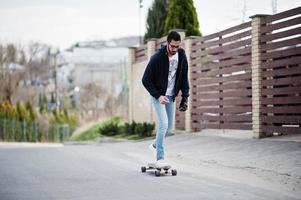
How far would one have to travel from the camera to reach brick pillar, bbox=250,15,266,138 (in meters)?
13.4

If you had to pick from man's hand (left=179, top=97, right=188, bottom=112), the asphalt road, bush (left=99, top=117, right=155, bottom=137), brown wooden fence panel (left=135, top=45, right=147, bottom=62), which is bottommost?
the asphalt road

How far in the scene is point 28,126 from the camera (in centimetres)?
4159

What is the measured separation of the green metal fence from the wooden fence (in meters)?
24.0

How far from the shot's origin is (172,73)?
8.42 meters

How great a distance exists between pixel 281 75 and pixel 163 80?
5083mm

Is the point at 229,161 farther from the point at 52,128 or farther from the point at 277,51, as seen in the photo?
the point at 52,128

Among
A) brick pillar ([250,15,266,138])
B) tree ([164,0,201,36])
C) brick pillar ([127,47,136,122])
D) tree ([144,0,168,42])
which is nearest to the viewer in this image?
brick pillar ([250,15,266,138])

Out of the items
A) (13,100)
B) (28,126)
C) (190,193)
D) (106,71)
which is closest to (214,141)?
(190,193)

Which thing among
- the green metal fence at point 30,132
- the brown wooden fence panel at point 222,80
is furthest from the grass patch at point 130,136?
the green metal fence at point 30,132

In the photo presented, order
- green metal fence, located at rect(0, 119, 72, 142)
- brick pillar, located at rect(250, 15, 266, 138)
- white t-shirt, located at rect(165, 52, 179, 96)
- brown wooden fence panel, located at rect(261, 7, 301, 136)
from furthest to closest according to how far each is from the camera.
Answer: green metal fence, located at rect(0, 119, 72, 142), brick pillar, located at rect(250, 15, 266, 138), brown wooden fence panel, located at rect(261, 7, 301, 136), white t-shirt, located at rect(165, 52, 179, 96)

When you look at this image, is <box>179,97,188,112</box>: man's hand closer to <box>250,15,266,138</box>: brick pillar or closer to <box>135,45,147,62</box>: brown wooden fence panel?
<box>250,15,266,138</box>: brick pillar

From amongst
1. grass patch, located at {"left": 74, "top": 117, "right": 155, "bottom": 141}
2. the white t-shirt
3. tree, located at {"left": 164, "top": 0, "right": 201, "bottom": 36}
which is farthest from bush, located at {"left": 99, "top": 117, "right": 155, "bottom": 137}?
the white t-shirt

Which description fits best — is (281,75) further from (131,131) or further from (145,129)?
(131,131)

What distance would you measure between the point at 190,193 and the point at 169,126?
7.66ft
